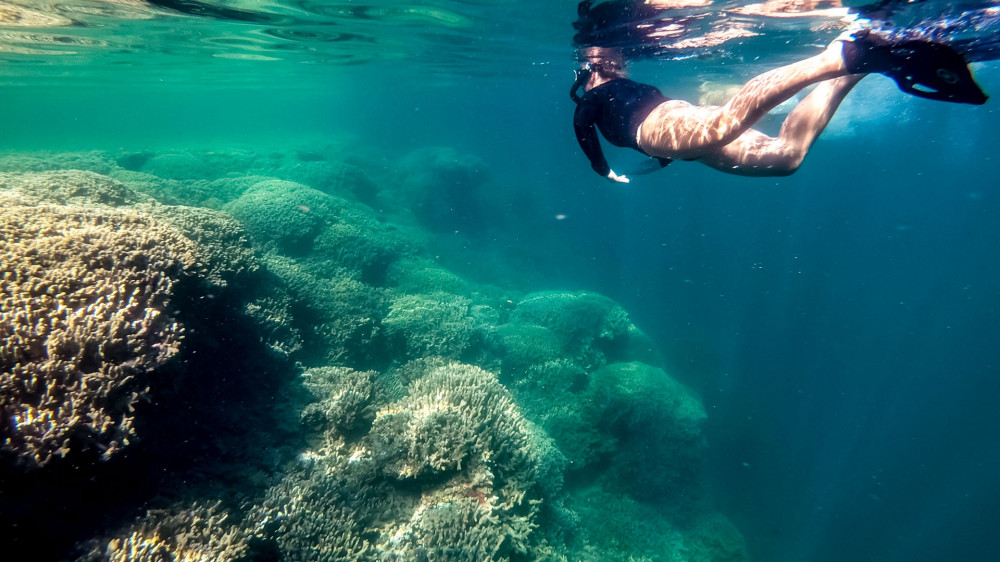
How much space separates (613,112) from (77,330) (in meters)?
5.67

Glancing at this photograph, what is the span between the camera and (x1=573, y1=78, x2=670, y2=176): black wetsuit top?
4637 millimetres

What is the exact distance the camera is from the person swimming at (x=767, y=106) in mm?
2811

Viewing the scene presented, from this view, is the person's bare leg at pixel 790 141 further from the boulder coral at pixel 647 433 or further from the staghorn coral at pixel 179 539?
the boulder coral at pixel 647 433

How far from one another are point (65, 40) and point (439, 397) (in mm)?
26672

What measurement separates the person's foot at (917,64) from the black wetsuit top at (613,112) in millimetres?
1862

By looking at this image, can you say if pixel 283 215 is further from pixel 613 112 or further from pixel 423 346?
A: pixel 613 112

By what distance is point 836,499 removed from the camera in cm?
2009

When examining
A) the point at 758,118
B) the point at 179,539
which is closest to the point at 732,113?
the point at 758,118

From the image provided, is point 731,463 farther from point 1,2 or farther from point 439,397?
point 1,2

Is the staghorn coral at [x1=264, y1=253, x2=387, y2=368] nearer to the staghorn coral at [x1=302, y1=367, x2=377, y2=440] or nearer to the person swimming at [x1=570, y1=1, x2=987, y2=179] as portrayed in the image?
the staghorn coral at [x1=302, y1=367, x2=377, y2=440]

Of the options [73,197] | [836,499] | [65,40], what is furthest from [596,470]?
[65,40]

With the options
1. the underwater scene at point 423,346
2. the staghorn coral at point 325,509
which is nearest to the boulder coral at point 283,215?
the underwater scene at point 423,346

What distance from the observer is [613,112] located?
189 inches

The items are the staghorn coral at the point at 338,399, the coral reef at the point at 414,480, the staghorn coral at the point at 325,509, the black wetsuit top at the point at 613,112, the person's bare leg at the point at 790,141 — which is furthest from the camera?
the staghorn coral at the point at 338,399
